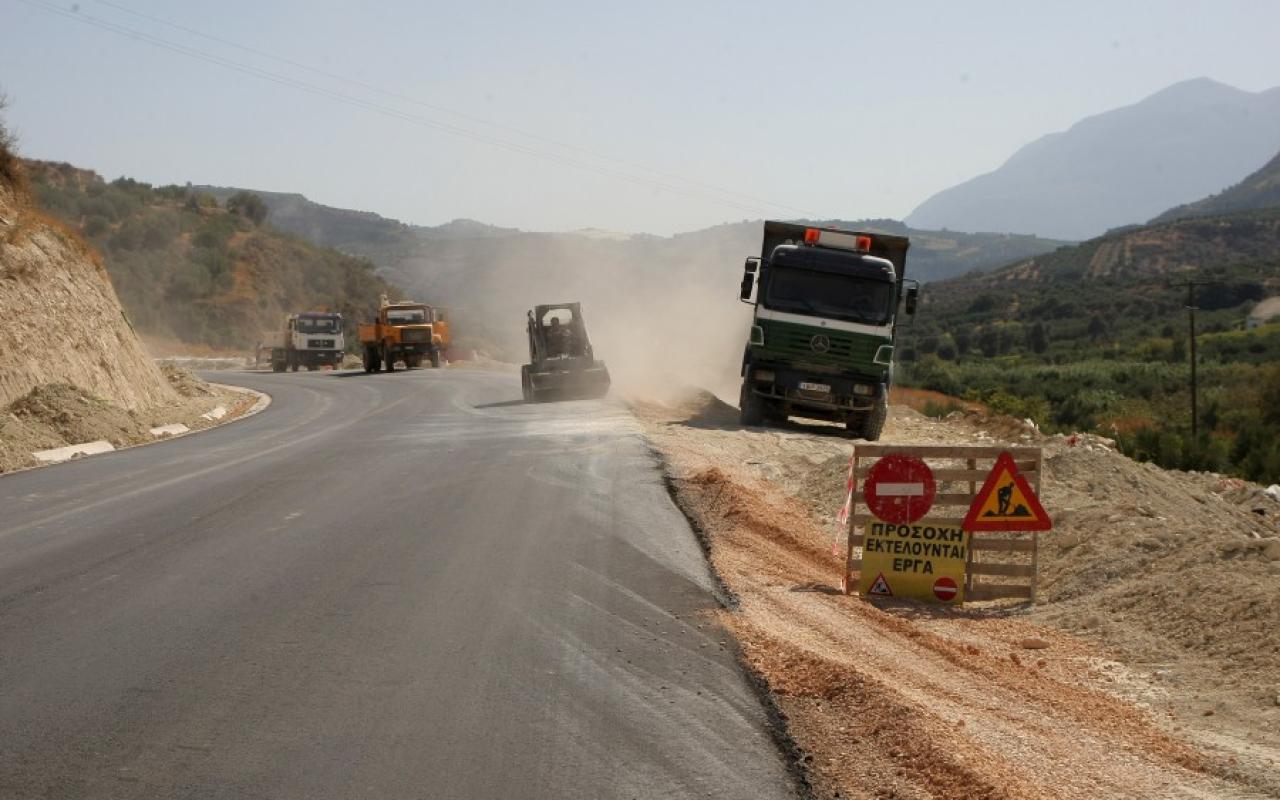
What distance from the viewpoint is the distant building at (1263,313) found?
7831 centimetres

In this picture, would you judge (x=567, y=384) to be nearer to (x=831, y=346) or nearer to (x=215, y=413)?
(x=215, y=413)

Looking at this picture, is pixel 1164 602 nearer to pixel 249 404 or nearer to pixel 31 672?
pixel 31 672

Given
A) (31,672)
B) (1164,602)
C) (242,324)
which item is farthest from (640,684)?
(242,324)

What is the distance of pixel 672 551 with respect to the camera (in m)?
11.4

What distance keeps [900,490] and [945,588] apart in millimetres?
921

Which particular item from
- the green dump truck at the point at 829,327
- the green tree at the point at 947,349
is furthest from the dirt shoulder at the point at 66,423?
the green tree at the point at 947,349

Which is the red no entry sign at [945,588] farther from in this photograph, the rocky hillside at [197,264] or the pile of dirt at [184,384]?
the rocky hillside at [197,264]

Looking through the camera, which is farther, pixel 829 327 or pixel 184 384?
pixel 184 384

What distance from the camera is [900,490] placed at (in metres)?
11.0

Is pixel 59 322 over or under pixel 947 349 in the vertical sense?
over

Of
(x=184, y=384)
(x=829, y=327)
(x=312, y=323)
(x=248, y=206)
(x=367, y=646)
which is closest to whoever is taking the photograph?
(x=367, y=646)

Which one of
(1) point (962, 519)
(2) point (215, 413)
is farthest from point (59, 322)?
(1) point (962, 519)

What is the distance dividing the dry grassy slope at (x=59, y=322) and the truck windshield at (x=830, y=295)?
50.8 feet

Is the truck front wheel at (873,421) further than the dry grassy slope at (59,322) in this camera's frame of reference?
No
